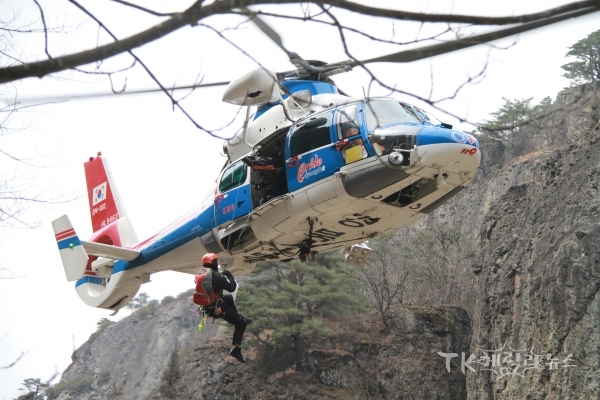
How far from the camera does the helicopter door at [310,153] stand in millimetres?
9695

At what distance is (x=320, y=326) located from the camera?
960 inches

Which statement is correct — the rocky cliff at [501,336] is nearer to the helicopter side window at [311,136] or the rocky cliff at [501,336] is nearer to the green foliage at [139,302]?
the helicopter side window at [311,136]

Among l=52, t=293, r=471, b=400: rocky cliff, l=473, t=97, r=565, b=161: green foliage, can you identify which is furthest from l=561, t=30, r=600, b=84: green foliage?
l=52, t=293, r=471, b=400: rocky cliff

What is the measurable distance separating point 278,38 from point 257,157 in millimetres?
6308

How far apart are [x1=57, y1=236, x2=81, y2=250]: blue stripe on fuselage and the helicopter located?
31mm

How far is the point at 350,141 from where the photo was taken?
9531 mm

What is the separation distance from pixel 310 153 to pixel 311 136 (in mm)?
236

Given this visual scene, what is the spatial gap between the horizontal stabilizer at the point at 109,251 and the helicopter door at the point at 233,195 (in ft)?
7.81

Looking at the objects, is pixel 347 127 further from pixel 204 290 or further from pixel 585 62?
pixel 585 62

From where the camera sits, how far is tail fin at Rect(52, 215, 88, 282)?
41.9ft

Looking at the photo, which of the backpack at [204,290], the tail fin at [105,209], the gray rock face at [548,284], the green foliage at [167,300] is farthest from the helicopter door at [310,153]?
the green foliage at [167,300]

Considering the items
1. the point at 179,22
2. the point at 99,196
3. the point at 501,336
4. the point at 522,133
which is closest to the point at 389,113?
the point at 179,22

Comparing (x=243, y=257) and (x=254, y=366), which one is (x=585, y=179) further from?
(x=254, y=366)

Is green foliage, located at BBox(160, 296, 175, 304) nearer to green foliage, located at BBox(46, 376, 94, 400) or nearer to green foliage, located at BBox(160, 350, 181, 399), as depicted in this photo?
green foliage, located at BBox(46, 376, 94, 400)
